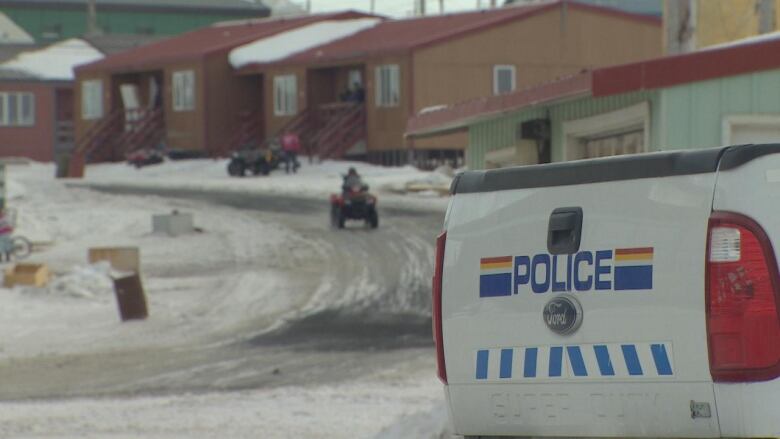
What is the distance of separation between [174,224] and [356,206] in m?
3.96

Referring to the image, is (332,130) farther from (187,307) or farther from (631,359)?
(631,359)

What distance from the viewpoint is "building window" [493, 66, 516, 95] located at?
175ft

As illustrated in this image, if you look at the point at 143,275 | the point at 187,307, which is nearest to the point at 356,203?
the point at 143,275

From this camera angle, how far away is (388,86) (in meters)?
53.4

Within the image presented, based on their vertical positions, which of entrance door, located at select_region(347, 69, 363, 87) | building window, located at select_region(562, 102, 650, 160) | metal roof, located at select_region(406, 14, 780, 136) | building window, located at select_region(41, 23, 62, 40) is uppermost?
building window, located at select_region(41, 23, 62, 40)

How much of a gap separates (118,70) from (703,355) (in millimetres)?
59039

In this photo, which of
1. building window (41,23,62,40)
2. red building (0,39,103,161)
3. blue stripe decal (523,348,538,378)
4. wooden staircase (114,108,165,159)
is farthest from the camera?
building window (41,23,62,40)

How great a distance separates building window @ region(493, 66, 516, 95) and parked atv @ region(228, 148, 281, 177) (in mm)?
7255

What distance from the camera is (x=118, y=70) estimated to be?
6369cm

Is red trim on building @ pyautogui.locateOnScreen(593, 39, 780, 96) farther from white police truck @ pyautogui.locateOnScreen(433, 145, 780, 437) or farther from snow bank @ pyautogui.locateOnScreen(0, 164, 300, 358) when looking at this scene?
snow bank @ pyautogui.locateOnScreen(0, 164, 300, 358)

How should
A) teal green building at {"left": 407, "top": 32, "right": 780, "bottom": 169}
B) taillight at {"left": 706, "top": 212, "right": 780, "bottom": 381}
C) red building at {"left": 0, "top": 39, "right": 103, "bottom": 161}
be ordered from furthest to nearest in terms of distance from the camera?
red building at {"left": 0, "top": 39, "right": 103, "bottom": 161} → teal green building at {"left": 407, "top": 32, "right": 780, "bottom": 169} → taillight at {"left": 706, "top": 212, "right": 780, "bottom": 381}

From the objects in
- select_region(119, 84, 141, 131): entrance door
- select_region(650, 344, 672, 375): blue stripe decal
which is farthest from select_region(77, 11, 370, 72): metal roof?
select_region(650, 344, 672, 375): blue stripe decal

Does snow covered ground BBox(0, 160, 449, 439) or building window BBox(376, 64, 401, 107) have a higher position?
building window BBox(376, 64, 401, 107)

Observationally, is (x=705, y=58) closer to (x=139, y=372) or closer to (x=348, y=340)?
(x=139, y=372)
